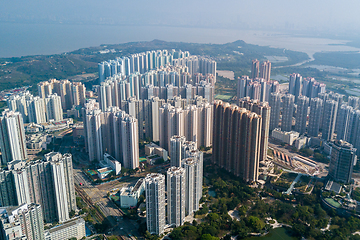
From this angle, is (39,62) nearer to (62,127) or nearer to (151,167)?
(62,127)

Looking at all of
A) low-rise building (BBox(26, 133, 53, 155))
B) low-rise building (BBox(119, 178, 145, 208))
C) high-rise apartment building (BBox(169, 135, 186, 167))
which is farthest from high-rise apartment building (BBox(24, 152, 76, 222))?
low-rise building (BBox(26, 133, 53, 155))

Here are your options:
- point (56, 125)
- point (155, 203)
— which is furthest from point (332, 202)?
point (56, 125)

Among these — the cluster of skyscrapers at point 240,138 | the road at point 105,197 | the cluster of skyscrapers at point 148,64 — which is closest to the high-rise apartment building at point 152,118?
the road at point 105,197

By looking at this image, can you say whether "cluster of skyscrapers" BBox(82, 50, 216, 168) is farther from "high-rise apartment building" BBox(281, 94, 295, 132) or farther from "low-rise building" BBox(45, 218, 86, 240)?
"high-rise apartment building" BBox(281, 94, 295, 132)

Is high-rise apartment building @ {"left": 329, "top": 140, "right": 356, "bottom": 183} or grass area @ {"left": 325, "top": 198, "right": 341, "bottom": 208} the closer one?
grass area @ {"left": 325, "top": 198, "right": 341, "bottom": 208}

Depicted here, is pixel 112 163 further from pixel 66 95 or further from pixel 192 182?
pixel 66 95

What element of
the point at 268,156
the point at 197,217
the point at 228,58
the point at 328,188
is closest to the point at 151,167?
the point at 197,217
